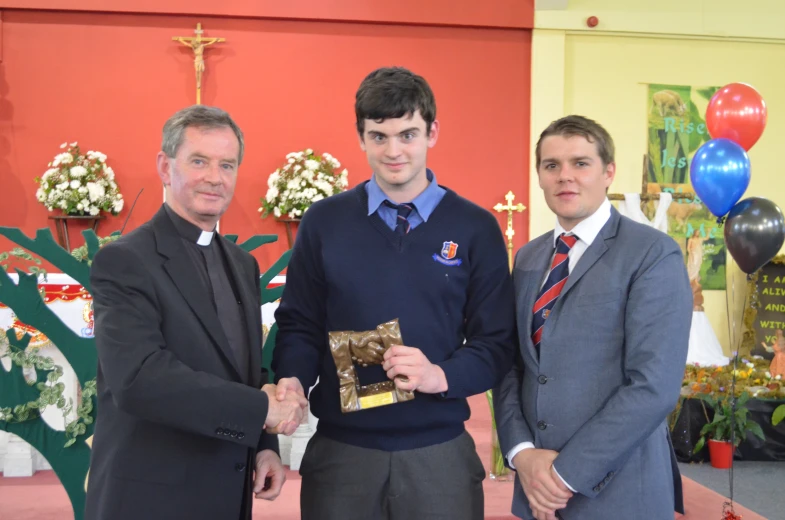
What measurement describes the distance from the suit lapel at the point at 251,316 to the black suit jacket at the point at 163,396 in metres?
0.10

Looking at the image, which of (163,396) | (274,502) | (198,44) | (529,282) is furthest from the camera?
(198,44)

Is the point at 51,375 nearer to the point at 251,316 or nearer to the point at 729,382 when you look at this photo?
the point at 251,316

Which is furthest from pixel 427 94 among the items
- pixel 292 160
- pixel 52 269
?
pixel 52 269

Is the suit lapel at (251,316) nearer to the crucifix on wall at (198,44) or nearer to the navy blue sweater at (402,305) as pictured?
the navy blue sweater at (402,305)

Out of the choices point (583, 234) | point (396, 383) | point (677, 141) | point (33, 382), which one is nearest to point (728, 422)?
point (677, 141)

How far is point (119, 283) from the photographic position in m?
1.80

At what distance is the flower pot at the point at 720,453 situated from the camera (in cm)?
550

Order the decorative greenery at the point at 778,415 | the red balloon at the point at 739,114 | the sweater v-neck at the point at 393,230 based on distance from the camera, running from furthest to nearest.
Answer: the decorative greenery at the point at 778,415 < the red balloon at the point at 739,114 < the sweater v-neck at the point at 393,230

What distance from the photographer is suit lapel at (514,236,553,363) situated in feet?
7.24

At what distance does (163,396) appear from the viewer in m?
1.73

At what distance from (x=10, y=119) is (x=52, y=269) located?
1.85 metres

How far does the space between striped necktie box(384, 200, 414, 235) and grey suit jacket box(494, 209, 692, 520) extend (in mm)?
480

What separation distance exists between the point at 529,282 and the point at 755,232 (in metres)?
2.97

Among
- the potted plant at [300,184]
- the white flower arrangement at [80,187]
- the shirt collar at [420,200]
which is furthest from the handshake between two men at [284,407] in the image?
the white flower arrangement at [80,187]
